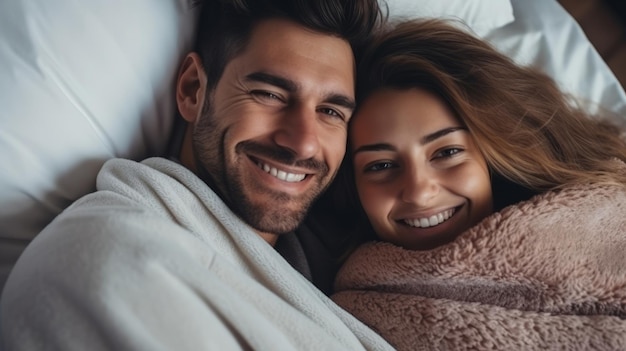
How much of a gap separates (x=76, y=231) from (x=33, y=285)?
0.27 ft

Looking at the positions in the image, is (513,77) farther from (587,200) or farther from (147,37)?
(147,37)

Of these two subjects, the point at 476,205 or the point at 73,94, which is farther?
the point at 476,205

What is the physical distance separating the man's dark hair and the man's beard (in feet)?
0.34

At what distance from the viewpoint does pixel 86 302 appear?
0.64m

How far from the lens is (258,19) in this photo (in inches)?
39.9

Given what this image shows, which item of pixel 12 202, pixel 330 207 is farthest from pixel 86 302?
pixel 330 207

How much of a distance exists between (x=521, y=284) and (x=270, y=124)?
1.71ft

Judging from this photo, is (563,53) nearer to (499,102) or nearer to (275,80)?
(499,102)

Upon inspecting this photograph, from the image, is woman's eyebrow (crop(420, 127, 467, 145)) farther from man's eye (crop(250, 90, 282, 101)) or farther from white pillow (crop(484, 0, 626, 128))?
white pillow (crop(484, 0, 626, 128))

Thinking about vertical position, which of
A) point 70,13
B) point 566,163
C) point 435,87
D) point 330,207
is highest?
point 70,13

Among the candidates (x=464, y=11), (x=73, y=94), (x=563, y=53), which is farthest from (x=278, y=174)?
(x=563, y=53)

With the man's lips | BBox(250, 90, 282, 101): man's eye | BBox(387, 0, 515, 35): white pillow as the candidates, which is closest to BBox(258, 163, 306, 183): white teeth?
the man's lips

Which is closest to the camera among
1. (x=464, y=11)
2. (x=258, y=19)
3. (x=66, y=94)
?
(x=66, y=94)

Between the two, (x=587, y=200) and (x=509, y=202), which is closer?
(x=587, y=200)
